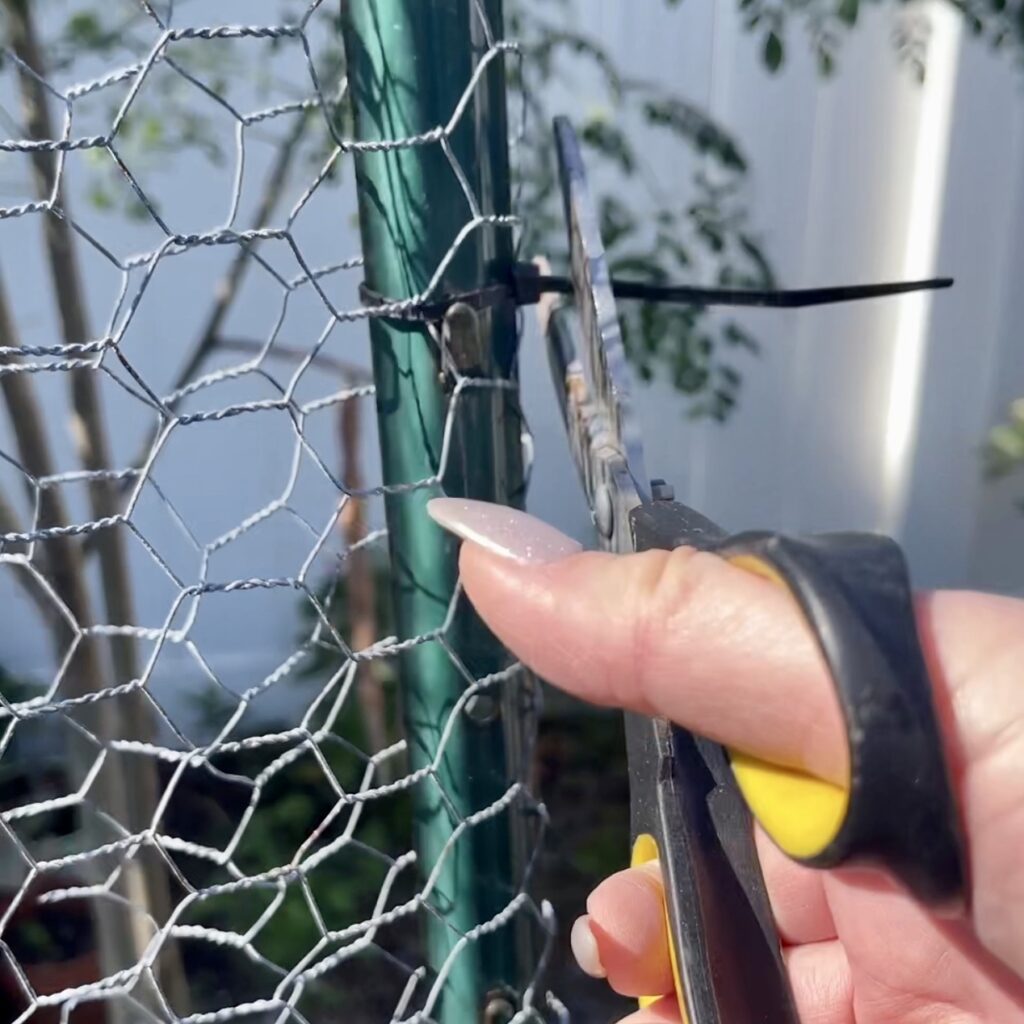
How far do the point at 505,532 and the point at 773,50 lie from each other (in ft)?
2.02

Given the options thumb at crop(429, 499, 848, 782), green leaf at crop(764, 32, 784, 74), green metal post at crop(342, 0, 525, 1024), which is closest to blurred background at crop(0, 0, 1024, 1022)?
green leaf at crop(764, 32, 784, 74)

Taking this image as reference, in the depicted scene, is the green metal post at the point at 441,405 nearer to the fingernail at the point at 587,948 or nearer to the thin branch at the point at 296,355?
the fingernail at the point at 587,948

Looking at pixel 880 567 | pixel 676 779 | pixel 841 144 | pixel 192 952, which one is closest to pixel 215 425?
pixel 192 952

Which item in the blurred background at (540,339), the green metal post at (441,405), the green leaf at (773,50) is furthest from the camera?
the blurred background at (540,339)

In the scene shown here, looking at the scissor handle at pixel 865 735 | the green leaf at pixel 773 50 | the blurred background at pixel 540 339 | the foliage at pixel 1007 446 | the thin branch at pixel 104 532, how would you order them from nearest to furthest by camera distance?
1. the scissor handle at pixel 865 735
2. the thin branch at pixel 104 532
3. the green leaf at pixel 773 50
4. the blurred background at pixel 540 339
5. the foliage at pixel 1007 446

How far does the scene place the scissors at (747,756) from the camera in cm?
27

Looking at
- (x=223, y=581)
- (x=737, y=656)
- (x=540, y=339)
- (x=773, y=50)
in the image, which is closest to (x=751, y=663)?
(x=737, y=656)

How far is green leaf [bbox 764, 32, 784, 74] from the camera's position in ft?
2.73

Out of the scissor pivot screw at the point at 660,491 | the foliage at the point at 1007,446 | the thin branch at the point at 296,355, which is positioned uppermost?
the scissor pivot screw at the point at 660,491

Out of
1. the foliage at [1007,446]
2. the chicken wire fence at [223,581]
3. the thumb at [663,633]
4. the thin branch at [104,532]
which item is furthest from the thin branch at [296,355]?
the foliage at [1007,446]

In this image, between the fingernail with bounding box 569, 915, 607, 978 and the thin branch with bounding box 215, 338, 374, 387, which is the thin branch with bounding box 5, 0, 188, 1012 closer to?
the thin branch with bounding box 215, 338, 374, 387

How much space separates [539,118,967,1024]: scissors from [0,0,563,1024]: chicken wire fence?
55 mm

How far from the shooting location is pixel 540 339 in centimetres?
108

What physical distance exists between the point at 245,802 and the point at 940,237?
115 centimetres
